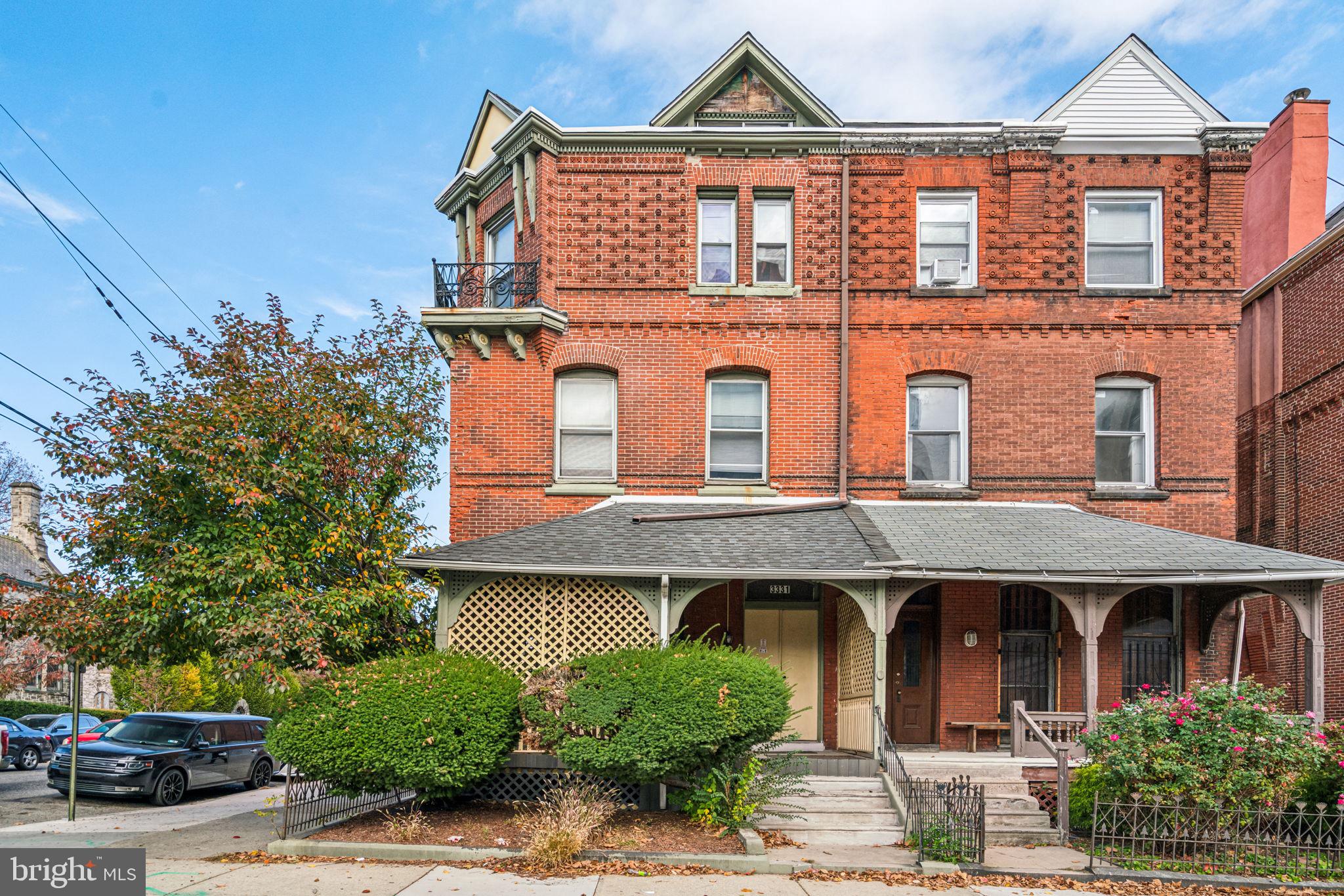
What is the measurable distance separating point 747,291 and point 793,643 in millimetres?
5844

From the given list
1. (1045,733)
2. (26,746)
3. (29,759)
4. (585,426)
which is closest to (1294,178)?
(1045,733)

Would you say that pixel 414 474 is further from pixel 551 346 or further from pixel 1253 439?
pixel 1253 439

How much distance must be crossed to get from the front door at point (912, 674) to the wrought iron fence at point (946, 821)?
389cm

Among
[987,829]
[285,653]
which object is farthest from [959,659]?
[285,653]

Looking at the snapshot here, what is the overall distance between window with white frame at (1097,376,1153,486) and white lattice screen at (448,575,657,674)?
8.56 m

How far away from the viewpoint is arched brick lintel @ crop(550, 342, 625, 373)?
1636 cm

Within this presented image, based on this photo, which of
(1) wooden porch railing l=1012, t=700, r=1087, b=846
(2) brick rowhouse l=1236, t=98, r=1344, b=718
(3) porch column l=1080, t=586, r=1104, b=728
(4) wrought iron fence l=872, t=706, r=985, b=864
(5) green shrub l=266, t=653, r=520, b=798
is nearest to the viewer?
(4) wrought iron fence l=872, t=706, r=985, b=864

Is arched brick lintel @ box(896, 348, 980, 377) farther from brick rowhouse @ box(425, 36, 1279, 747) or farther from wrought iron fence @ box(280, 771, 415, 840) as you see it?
wrought iron fence @ box(280, 771, 415, 840)

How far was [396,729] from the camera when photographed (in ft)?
35.5

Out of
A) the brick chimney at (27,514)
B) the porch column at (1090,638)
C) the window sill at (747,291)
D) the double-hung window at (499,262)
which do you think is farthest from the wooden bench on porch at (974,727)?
the brick chimney at (27,514)

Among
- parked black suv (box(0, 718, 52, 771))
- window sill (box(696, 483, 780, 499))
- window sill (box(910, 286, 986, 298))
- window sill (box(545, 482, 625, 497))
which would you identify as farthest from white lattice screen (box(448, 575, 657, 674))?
parked black suv (box(0, 718, 52, 771))

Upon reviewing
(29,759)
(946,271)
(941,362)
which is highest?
(946,271)

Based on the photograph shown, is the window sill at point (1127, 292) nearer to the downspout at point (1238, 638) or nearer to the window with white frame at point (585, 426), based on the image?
the downspout at point (1238, 638)

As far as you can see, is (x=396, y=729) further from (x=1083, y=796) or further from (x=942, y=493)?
(x=942, y=493)
